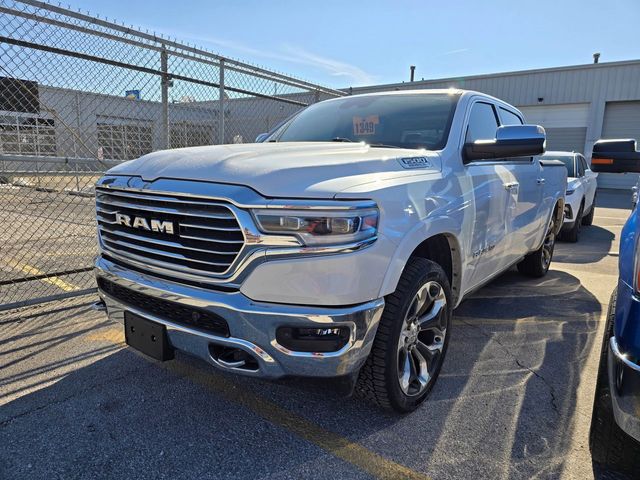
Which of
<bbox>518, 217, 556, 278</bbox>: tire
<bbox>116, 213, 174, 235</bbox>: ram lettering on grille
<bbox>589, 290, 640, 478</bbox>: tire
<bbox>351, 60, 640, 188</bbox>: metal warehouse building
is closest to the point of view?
<bbox>589, 290, 640, 478</bbox>: tire

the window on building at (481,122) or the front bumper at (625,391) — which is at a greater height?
the window on building at (481,122)

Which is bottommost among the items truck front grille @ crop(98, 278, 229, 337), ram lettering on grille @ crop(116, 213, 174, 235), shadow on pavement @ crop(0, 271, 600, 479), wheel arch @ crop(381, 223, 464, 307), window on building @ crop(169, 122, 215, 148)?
shadow on pavement @ crop(0, 271, 600, 479)

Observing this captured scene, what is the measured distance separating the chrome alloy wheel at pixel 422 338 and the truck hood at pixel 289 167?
713mm

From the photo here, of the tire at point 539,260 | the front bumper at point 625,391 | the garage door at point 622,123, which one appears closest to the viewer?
the front bumper at point 625,391

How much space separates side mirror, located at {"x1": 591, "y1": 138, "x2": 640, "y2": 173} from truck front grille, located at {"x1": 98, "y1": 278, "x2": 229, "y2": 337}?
2.37 meters

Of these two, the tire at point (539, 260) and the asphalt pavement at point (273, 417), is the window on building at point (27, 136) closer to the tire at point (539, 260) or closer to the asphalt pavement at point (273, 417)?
the asphalt pavement at point (273, 417)

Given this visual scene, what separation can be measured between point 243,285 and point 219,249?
0.21 metres

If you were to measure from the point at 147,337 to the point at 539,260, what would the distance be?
4782 mm

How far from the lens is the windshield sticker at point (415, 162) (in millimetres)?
2557

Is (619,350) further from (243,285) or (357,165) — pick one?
(243,285)

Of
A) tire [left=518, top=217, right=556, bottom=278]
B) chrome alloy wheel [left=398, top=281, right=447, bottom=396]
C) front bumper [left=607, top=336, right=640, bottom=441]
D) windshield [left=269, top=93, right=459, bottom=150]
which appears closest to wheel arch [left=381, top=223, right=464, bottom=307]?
A: chrome alloy wheel [left=398, top=281, right=447, bottom=396]

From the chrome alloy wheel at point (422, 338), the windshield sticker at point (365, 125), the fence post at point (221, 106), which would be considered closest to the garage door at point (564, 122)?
the fence post at point (221, 106)

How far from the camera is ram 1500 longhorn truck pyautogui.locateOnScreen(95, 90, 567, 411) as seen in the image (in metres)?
1.99

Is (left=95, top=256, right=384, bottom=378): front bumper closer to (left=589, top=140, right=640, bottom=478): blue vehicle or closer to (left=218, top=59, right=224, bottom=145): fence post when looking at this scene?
(left=589, top=140, right=640, bottom=478): blue vehicle
